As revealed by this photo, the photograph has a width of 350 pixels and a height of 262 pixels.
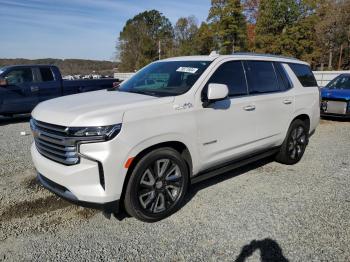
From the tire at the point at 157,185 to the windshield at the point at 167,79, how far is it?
80 centimetres

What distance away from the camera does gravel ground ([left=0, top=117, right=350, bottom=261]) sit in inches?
120

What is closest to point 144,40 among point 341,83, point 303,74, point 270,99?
point 341,83

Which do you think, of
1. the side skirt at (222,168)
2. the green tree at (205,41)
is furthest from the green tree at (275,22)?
the side skirt at (222,168)

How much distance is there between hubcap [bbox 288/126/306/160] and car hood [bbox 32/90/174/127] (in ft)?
9.42

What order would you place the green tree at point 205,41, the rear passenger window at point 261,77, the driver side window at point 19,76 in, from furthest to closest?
the green tree at point 205,41 < the driver side window at point 19,76 < the rear passenger window at point 261,77

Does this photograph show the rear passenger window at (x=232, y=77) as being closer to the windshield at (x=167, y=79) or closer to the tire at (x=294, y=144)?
the windshield at (x=167, y=79)

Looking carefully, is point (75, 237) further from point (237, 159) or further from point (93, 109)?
point (237, 159)

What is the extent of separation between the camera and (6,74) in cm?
983

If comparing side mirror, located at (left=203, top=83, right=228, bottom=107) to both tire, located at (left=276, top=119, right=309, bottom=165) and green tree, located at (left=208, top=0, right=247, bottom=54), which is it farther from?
green tree, located at (left=208, top=0, right=247, bottom=54)

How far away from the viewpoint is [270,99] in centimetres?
478

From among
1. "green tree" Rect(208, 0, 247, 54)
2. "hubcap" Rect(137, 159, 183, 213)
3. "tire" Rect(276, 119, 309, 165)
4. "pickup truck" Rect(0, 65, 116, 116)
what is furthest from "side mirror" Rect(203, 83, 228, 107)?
"green tree" Rect(208, 0, 247, 54)

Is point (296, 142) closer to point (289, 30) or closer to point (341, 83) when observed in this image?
point (341, 83)

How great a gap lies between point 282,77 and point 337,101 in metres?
5.51

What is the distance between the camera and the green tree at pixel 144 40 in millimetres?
56534
